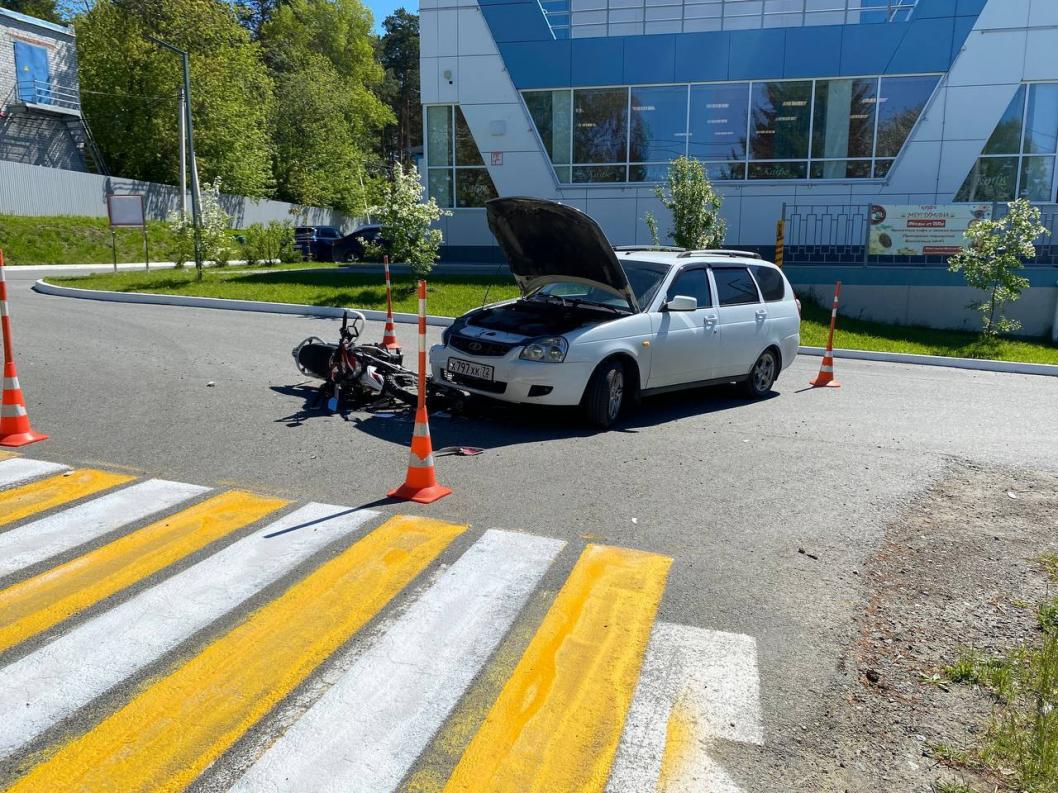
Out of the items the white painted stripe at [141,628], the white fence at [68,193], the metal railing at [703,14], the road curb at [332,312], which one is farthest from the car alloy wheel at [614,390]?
the white fence at [68,193]

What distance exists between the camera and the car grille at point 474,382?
7.86m

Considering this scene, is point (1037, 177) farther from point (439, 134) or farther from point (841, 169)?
point (439, 134)

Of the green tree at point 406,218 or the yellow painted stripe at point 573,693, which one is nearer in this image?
the yellow painted stripe at point 573,693

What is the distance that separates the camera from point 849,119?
74.9ft

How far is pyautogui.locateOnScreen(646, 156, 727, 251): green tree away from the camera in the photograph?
18375 millimetres

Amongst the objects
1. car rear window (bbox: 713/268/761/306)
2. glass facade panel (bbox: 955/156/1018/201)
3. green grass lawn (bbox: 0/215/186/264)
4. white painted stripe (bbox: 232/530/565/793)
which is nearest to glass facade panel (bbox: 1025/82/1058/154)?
glass facade panel (bbox: 955/156/1018/201)

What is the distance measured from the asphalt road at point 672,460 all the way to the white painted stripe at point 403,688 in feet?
1.52

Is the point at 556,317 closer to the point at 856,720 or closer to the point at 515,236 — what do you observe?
the point at 515,236

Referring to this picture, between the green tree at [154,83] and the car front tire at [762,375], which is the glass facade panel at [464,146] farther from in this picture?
the green tree at [154,83]

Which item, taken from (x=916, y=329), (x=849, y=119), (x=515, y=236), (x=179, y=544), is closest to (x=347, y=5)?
(x=849, y=119)

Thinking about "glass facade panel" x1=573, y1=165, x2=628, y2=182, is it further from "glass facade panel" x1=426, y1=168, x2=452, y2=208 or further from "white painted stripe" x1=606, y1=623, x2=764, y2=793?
"white painted stripe" x1=606, y1=623, x2=764, y2=793

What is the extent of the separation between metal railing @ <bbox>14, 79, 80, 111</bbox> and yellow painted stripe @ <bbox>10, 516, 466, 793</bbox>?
41.5 m

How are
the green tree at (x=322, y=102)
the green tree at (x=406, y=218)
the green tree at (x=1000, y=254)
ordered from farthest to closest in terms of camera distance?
the green tree at (x=322, y=102), the green tree at (x=406, y=218), the green tree at (x=1000, y=254)

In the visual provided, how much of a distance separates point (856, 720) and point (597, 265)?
5742 millimetres
